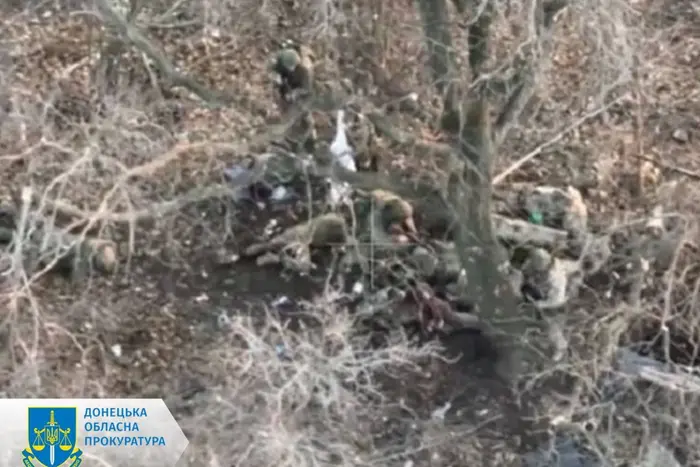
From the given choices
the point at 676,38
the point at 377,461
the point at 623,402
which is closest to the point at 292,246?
the point at 377,461

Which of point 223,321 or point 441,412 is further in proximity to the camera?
point 223,321

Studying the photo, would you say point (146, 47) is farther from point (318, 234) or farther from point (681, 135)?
point (681, 135)

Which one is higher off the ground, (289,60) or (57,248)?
(289,60)

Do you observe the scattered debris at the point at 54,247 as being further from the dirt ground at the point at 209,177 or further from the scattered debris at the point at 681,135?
the scattered debris at the point at 681,135

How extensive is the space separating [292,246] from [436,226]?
0.38 meters

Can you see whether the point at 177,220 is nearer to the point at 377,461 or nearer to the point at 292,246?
the point at 292,246

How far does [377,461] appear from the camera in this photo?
2691 millimetres

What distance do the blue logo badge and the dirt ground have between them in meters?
0.14

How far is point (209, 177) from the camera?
325 cm

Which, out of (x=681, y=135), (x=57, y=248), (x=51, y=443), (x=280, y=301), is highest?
(x=681, y=135)

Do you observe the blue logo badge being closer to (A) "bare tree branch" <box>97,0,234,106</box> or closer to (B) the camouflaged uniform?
(A) "bare tree branch" <box>97,0,234,106</box>

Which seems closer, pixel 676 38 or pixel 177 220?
pixel 177 220

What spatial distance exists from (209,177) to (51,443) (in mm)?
961

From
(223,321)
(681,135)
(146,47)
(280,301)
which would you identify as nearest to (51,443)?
(223,321)
